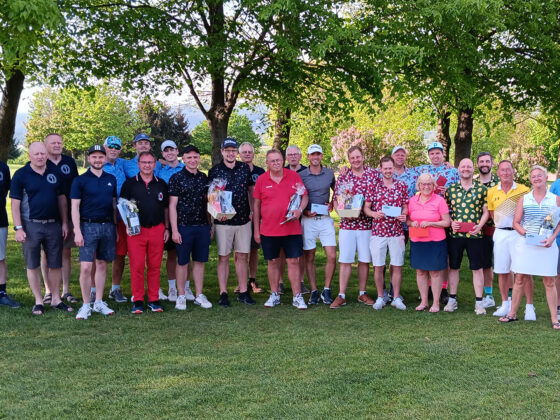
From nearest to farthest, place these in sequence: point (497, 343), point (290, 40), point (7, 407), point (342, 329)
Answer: point (7, 407) < point (497, 343) < point (342, 329) < point (290, 40)

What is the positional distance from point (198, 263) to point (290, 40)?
15.0 ft

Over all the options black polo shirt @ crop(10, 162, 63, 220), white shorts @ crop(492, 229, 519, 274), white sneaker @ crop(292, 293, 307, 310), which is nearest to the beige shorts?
white sneaker @ crop(292, 293, 307, 310)

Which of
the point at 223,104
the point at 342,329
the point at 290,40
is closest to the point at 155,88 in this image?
the point at 223,104

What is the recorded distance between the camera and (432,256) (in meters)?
6.99

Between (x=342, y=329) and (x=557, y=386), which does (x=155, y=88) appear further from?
(x=557, y=386)

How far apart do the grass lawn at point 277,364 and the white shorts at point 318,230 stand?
1003mm

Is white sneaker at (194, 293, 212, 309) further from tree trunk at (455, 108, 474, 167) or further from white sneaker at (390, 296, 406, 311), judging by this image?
tree trunk at (455, 108, 474, 167)

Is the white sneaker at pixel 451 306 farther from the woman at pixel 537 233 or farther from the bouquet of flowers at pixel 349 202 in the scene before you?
the bouquet of flowers at pixel 349 202

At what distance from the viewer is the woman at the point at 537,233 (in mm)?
6180

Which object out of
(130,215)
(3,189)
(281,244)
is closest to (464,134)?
(281,244)

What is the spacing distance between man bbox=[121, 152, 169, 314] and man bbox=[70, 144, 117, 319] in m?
0.24

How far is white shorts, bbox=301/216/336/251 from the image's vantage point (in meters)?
7.50

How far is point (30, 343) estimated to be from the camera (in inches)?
220

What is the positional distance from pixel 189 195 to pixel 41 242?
1.99m
